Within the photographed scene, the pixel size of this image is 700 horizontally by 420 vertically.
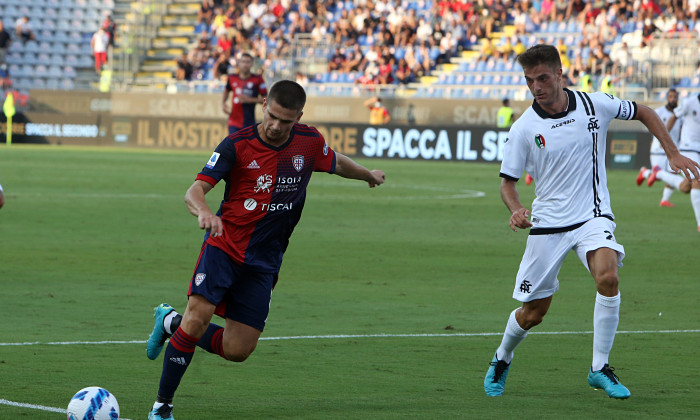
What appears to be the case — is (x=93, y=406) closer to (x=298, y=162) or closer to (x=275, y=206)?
(x=275, y=206)

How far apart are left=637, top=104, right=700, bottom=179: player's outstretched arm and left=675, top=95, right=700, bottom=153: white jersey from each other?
11.0 meters

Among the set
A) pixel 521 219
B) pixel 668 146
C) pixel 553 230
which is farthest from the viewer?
pixel 668 146

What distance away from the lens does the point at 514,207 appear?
6641 millimetres

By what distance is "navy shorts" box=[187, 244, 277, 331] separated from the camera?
6016 mm

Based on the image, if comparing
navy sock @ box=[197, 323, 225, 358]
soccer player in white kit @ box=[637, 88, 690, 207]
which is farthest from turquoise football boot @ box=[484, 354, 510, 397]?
soccer player in white kit @ box=[637, 88, 690, 207]

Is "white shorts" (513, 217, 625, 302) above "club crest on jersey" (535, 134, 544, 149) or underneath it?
underneath

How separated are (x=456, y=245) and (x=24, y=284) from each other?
598cm

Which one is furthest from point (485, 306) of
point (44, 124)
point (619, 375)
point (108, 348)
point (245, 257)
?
point (44, 124)

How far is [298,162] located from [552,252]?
1648mm

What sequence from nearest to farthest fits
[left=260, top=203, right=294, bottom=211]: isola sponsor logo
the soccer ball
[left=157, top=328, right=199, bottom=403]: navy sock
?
the soccer ball, [left=157, top=328, right=199, bottom=403]: navy sock, [left=260, top=203, right=294, bottom=211]: isola sponsor logo

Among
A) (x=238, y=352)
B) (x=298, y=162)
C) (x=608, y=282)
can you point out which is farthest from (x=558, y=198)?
(x=238, y=352)

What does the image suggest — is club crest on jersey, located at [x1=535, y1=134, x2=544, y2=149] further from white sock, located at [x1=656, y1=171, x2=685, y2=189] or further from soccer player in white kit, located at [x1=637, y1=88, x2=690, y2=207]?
white sock, located at [x1=656, y1=171, x2=685, y2=189]

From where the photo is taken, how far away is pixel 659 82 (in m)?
34.9

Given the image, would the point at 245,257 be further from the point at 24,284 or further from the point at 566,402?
the point at 24,284
